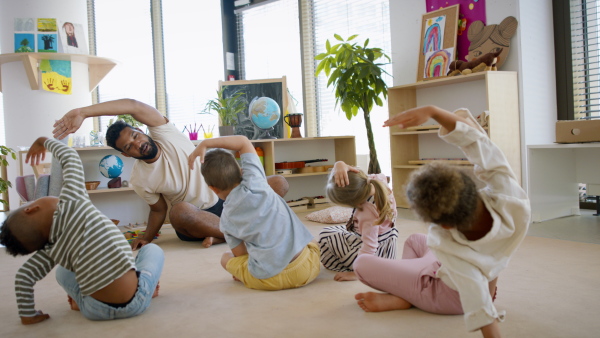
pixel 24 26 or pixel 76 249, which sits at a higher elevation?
pixel 24 26

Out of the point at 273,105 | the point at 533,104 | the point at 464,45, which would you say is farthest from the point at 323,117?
the point at 533,104

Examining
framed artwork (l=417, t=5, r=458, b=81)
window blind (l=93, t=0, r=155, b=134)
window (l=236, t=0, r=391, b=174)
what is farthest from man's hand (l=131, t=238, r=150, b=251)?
window blind (l=93, t=0, r=155, b=134)

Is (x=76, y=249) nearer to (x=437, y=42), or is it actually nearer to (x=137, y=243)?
(x=137, y=243)

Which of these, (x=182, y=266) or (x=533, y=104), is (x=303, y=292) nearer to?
(x=182, y=266)

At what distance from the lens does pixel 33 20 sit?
15.9 feet

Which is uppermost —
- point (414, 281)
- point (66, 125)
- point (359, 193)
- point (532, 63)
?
point (532, 63)

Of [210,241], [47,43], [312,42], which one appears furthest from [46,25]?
[210,241]

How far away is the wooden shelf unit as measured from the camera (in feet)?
15.3

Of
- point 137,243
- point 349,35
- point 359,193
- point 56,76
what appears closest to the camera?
point 359,193

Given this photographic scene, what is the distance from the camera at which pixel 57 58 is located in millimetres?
4816

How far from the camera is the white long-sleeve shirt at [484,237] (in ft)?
3.97

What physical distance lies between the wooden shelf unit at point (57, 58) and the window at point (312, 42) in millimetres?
1594

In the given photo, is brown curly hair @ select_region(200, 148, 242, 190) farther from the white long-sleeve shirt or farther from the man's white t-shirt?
the man's white t-shirt

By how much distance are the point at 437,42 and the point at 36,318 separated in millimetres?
3533
